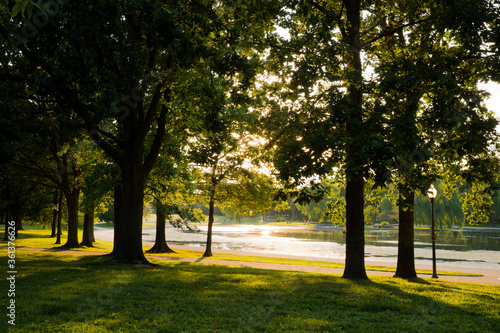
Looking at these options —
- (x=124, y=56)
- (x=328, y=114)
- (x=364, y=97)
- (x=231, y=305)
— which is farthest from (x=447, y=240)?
(x=124, y=56)

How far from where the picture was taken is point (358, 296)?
8.54 meters

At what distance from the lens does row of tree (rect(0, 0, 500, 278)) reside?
895 centimetres

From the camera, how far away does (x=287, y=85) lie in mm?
12391

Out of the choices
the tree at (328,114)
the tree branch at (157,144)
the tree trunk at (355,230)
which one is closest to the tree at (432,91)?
the tree at (328,114)

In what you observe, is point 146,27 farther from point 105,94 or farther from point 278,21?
point 278,21

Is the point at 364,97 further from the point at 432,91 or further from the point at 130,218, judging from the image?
the point at 130,218

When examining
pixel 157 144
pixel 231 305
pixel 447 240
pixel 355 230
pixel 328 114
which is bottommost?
pixel 447 240

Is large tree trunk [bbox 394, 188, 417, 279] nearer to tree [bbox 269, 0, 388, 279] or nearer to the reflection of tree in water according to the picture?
tree [bbox 269, 0, 388, 279]

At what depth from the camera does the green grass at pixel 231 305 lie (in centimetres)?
598

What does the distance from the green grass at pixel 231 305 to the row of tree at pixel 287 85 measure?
2781mm

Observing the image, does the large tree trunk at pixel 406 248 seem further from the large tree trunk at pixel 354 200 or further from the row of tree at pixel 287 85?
the large tree trunk at pixel 354 200

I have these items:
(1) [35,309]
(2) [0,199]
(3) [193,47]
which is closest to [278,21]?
(3) [193,47]

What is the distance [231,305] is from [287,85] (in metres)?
7.58

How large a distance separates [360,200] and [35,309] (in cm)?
942
